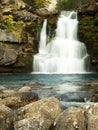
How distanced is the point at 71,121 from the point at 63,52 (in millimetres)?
41639

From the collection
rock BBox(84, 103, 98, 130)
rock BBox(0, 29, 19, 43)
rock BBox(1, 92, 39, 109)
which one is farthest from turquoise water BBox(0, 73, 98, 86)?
rock BBox(84, 103, 98, 130)

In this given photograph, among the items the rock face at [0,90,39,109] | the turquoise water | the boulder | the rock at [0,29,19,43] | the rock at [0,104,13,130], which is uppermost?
the rock at [0,29,19,43]

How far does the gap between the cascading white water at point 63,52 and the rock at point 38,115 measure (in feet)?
117

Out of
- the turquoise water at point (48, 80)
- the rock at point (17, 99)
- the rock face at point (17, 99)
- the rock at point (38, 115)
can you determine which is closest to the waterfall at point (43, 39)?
the turquoise water at point (48, 80)

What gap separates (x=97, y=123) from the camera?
1142 centimetres

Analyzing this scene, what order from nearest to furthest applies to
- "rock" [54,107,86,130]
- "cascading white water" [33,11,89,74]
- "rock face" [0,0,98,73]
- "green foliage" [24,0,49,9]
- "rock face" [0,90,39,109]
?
"rock" [54,107,86,130] < "rock face" [0,90,39,109] < "rock face" [0,0,98,73] < "cascading white water" [33,11,89,74] < "green foliage" [24,0,49,9]

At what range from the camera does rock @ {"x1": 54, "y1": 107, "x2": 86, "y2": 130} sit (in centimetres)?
1192

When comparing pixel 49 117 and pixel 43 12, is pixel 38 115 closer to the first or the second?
pixel 49 117

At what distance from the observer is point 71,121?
1198 centimetres

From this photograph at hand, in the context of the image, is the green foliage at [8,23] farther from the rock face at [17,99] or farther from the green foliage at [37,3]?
the rock face at [17,99]

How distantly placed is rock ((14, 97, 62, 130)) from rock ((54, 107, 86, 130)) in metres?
0.52

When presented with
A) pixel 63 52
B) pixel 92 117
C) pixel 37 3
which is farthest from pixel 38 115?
pixel 37 3

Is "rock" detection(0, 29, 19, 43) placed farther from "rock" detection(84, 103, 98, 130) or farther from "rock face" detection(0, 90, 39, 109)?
"rock" detection(84, 103, 98, 130)

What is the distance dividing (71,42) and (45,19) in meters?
6.26
